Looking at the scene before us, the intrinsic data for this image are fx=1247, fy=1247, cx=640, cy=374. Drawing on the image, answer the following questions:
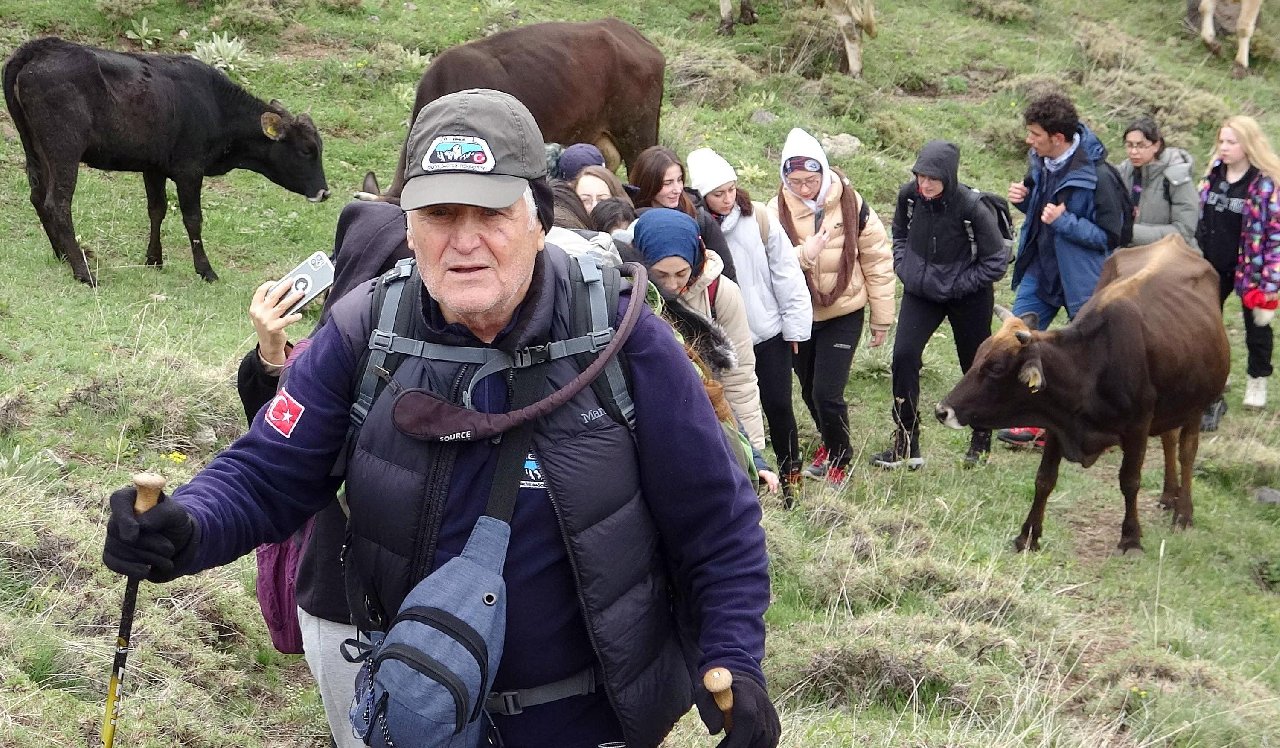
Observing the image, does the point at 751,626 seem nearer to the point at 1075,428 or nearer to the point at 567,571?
the point at 567,571

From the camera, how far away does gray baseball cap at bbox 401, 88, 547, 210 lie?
2.34m

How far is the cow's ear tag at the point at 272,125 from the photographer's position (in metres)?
10.6

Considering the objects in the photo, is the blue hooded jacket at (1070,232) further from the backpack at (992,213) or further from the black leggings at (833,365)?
the black leggings at (833,365)

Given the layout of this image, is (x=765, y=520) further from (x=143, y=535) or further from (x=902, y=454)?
(x=143, y=535)

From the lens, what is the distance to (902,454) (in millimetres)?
8703

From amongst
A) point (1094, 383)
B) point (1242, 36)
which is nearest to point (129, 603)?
point (1094, 383)

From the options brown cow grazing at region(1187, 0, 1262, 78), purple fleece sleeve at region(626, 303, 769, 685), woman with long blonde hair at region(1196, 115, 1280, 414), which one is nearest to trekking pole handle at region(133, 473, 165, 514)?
purple fleece sleeve at region(626, 303, 769, 685)

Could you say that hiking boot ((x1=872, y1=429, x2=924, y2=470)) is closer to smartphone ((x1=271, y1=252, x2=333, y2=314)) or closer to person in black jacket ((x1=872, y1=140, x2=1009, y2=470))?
person in black jacket ((x1=872, y1=140, x2=1009, y2=470))

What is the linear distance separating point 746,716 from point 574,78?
9874 millimetres

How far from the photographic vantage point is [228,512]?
97.7 inches

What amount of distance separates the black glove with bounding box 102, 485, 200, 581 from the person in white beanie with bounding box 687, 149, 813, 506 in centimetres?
477

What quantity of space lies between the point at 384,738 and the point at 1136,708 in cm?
386

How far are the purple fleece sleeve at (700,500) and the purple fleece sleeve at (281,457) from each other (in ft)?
1.98

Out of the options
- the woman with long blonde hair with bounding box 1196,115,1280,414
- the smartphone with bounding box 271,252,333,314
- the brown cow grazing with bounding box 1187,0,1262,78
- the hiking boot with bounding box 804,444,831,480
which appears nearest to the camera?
the smartphone with bounding box 271,252,333,314
